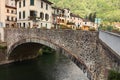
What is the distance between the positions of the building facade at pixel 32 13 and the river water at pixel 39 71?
9.99 m

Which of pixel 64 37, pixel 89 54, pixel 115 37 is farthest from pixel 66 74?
pixel 115 37

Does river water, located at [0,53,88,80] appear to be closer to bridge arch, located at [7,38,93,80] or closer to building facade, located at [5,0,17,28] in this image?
bridge arch, located at [7,38,93,80]

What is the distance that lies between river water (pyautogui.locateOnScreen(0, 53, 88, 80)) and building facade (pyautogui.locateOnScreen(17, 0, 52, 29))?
999 cm

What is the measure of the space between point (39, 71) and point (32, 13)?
16856 millimetres

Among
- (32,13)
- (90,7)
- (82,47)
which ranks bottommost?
(82,47)

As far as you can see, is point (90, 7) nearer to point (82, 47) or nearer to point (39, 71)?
point (39, 71)

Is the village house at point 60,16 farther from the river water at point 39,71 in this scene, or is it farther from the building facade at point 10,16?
the river water at point 39,71

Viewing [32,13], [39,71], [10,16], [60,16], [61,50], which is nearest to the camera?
[61,50]

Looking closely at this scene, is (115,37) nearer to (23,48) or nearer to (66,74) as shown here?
(66,74)

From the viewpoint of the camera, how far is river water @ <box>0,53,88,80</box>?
38.2 meters

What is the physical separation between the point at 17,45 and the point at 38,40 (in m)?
8.80

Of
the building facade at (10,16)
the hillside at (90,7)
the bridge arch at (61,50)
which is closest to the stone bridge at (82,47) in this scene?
the bridge arch at (61,50)

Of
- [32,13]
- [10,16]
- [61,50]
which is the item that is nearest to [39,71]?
[61,50]

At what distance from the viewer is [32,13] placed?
5356cm
